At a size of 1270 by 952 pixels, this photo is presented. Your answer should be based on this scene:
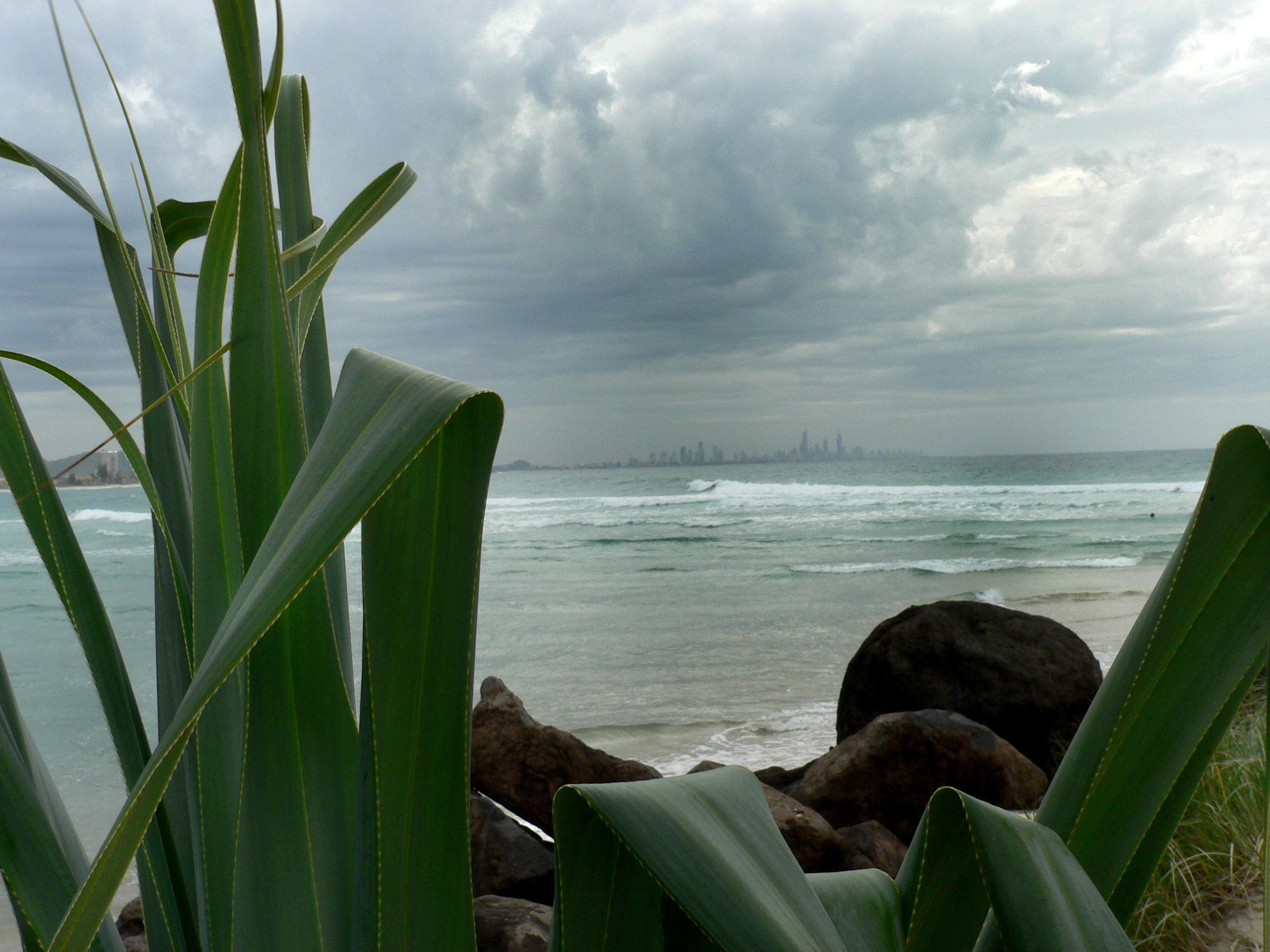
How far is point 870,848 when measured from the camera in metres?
2.26

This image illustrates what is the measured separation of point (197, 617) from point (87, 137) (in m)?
0.25

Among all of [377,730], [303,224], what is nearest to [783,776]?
[303,224]

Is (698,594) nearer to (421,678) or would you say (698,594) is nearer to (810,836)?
(810,836)

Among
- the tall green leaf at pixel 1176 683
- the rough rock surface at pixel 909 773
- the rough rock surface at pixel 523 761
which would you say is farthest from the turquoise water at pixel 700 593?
the tall green leaf at pixel 1176 683

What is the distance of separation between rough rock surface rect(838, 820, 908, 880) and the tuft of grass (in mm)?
563

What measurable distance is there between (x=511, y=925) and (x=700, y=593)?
7903 millimetres

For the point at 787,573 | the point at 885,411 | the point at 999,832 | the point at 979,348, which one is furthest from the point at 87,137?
the point at 979,348

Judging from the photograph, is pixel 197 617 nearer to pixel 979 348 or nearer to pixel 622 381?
pixel 622 381

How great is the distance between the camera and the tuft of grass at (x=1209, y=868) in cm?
185

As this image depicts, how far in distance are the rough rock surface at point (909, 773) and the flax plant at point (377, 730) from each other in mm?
2465

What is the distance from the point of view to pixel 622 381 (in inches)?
948

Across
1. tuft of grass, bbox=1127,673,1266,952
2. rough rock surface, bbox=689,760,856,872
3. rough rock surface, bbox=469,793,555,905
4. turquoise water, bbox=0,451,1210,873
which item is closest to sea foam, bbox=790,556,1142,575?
turquoise water, bbox=0,451,1210,873

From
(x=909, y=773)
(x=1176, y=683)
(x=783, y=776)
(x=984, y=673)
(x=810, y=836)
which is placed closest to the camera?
(x=1176, y=683)

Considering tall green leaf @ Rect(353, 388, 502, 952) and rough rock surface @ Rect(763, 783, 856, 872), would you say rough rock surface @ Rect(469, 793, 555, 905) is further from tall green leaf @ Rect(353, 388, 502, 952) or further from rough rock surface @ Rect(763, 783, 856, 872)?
tall green leaf @ Rect(353, 388, 502, 952)
